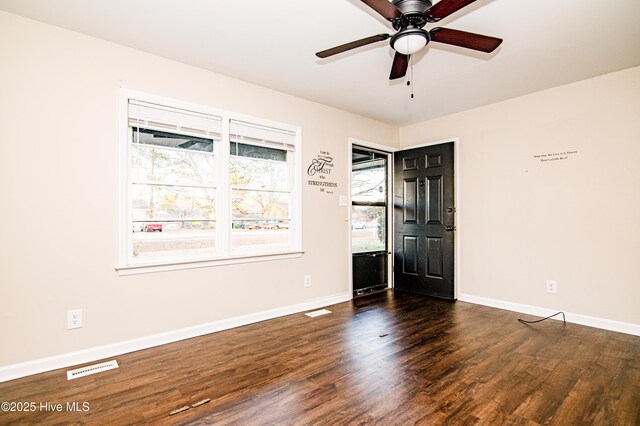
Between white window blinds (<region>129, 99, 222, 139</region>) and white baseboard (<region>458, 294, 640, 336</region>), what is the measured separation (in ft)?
12.2

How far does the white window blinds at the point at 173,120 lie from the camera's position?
9.19 feet

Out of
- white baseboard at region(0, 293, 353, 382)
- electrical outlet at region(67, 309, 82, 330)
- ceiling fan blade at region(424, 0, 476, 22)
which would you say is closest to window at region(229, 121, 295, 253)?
white baseboard at region(0, 293, 353, 382)

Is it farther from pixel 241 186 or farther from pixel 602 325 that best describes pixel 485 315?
pixel 241 186

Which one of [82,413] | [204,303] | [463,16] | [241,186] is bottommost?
[82,413]

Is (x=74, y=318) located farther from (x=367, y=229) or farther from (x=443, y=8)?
(x=367, y=229)

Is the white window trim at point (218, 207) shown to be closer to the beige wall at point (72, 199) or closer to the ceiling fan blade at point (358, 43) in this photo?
the beige wall at point (72, 199)

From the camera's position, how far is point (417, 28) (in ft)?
6.54

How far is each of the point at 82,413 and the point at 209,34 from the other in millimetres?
2706

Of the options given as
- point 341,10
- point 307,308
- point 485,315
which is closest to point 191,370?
point 307,308

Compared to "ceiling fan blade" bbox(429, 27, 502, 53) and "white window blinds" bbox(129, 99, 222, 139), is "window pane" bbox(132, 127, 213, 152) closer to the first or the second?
"white window blinds" bbox(129, 99, 222, 139)

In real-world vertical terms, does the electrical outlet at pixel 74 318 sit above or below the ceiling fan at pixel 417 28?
below

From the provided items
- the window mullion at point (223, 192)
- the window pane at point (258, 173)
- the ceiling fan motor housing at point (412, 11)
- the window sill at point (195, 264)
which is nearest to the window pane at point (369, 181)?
the window pane at point (258, 173)

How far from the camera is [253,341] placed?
293 centimetres

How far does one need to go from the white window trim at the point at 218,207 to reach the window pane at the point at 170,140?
9 cm
